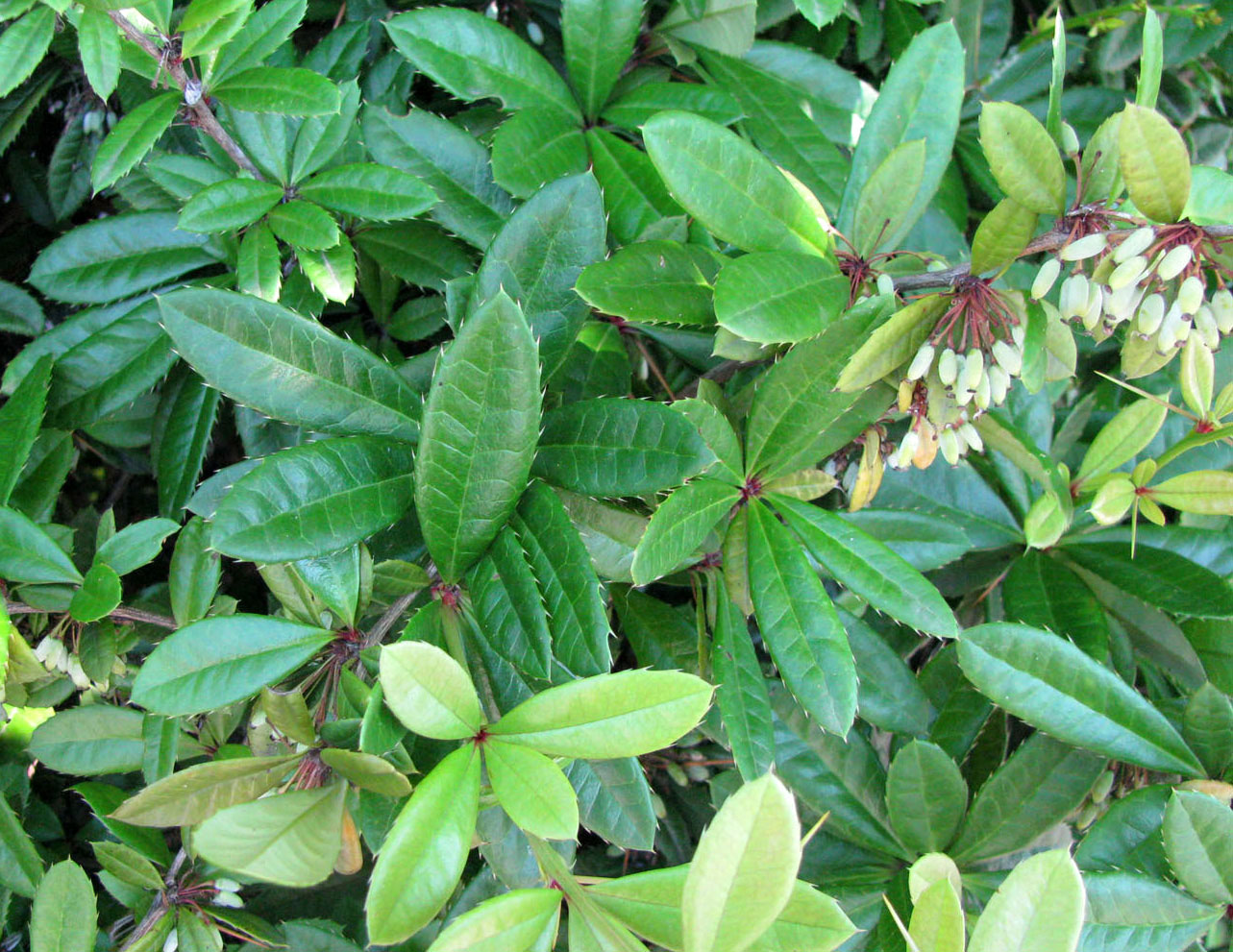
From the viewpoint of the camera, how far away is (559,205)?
96cm

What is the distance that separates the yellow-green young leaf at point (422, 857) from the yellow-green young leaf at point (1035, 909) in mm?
414

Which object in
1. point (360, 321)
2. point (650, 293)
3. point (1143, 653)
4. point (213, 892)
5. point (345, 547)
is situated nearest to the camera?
point (345, 547)

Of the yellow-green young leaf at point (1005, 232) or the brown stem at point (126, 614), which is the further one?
the brown stem at point (126, 614)

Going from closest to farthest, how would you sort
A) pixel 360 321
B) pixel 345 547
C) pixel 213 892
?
pixel 345 547
pixel 213 892
pixel 360 321

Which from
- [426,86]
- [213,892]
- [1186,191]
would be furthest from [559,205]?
[213,892]

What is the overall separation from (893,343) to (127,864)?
1054mm

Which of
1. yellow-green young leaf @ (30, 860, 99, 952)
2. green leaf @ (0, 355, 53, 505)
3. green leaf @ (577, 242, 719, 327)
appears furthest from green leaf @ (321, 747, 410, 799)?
green leaf @ (0, 355, 53, 505)

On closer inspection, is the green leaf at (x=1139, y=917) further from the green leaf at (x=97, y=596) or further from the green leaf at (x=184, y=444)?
the green leaf at (x=184, y=444)

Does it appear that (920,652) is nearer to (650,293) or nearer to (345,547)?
(650,293)

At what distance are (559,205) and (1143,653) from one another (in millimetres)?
1047

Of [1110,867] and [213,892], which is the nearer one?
[1110,867]

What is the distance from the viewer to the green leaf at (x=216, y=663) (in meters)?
0.86

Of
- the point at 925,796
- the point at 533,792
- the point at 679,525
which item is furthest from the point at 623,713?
the point at 925,796

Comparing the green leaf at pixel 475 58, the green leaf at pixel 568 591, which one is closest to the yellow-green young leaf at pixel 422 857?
the green leaf at pixel 568 591
